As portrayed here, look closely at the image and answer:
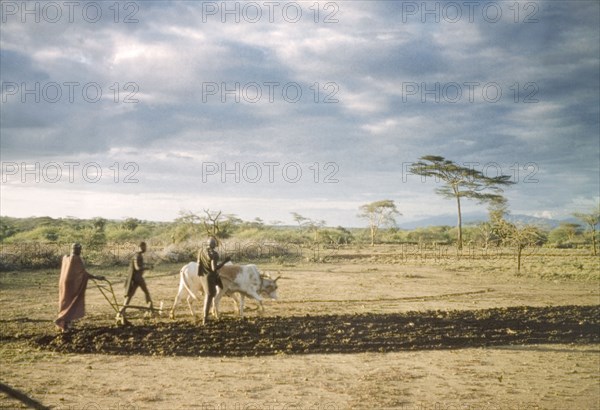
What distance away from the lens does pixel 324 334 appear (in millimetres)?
10273

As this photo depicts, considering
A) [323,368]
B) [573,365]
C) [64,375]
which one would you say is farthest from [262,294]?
[573,365]

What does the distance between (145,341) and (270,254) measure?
23.6 metres

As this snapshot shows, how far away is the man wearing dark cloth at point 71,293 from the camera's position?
Answer: 32.5 feet

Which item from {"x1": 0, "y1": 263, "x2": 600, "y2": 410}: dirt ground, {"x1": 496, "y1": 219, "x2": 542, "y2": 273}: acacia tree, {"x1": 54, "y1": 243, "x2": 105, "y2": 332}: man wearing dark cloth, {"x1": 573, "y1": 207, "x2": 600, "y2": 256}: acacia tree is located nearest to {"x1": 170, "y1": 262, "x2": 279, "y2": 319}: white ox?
{"x1": 0, "y1": 263, "x2": 600, "y2": 410}: dirt ground

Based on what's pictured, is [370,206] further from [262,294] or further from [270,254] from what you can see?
[262,294]

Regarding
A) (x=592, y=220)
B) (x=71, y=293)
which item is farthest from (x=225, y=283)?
(x=592, y=220)

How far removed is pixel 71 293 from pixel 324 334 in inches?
212

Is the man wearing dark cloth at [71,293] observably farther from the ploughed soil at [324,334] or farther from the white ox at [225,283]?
the white ox at [225,283]

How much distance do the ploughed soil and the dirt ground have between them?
0.12ft

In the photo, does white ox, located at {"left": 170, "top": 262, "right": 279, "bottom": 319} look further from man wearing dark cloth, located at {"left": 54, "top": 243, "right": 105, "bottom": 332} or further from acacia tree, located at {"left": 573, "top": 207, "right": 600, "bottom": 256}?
acacia tree, located at {"left": 573, "top": 207, "right": 600, "bottom": 256}

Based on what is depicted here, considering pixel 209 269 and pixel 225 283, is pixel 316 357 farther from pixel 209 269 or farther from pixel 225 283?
pixel 225 283

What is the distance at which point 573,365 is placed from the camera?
857 centimetres

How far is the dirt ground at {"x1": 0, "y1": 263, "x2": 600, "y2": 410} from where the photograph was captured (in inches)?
270

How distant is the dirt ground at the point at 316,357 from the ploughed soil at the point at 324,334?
0.12 feet
